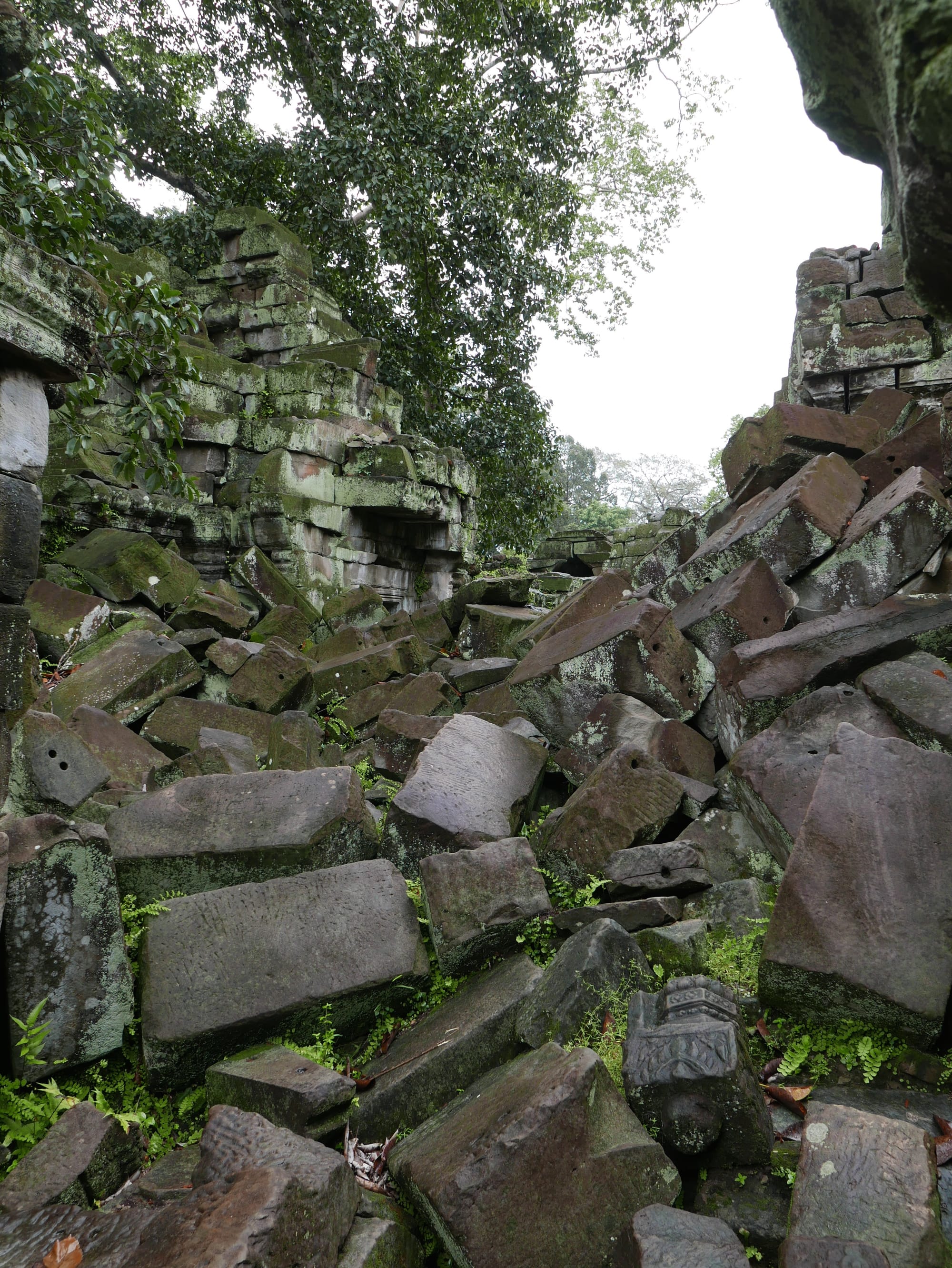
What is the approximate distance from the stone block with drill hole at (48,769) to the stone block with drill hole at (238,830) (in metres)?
0.42

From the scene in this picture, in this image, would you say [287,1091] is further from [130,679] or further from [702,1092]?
[130,679]

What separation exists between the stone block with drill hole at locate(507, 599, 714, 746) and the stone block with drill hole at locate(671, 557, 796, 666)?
0.10 m

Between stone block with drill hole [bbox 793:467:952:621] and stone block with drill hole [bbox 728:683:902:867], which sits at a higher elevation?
stone block with drill hole [bbox 793:467:952:621]

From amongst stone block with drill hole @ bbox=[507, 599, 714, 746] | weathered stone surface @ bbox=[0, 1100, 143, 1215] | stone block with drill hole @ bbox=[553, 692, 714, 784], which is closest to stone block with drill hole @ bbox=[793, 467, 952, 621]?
stone block with drill hole @ bbox=[507, 599, 714, 746]

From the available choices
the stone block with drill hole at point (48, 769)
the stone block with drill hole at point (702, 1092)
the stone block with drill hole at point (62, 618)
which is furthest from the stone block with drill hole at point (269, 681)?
the stone block with drill hole at point (702, 1092)

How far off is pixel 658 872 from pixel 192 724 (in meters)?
2.89

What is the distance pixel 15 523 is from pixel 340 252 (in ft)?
38.3

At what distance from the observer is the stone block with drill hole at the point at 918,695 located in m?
2.58

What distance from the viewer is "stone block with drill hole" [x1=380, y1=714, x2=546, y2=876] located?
120 inches

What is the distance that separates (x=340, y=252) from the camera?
1274 centimetres

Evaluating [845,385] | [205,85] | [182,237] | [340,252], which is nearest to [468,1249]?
[845,385]

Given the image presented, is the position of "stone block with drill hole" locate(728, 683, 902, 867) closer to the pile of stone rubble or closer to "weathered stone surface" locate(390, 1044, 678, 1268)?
the pile of stone rubble

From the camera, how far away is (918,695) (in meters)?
2.70

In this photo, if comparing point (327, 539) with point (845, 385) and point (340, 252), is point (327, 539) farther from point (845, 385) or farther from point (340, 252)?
point (340, 252)
